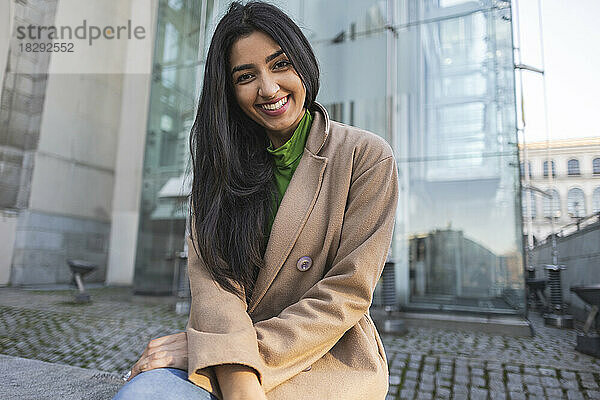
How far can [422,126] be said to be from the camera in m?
6.96

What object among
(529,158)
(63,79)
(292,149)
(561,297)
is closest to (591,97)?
(529,158)

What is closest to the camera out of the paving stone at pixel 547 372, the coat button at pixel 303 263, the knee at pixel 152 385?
the knee at pixel 152 385

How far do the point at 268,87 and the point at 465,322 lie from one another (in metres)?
5.47

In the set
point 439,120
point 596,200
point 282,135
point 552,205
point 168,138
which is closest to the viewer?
point 282,135

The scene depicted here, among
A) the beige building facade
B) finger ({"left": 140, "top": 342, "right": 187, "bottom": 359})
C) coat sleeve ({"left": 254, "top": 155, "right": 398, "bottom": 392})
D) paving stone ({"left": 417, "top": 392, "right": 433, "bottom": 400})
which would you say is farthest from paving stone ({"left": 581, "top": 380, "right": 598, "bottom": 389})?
the beige building facade

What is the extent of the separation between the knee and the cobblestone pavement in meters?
2.51

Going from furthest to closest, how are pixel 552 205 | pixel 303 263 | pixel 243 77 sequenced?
pixel 552 205, pixel 243 77, pixel 303 263

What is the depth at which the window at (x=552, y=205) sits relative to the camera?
744 centimetres

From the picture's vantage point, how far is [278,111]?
1.46 m

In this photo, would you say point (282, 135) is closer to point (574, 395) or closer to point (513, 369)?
point (574, 395)

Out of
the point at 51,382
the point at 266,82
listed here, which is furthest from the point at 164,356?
the point at 51,382

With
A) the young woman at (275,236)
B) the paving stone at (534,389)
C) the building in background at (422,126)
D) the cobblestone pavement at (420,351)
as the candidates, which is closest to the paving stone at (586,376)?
the cobblestone pavement at (420,351)

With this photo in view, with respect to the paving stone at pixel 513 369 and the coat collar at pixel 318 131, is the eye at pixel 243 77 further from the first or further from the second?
the paving stone at pixel 513 369

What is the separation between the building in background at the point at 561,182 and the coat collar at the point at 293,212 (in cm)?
579
